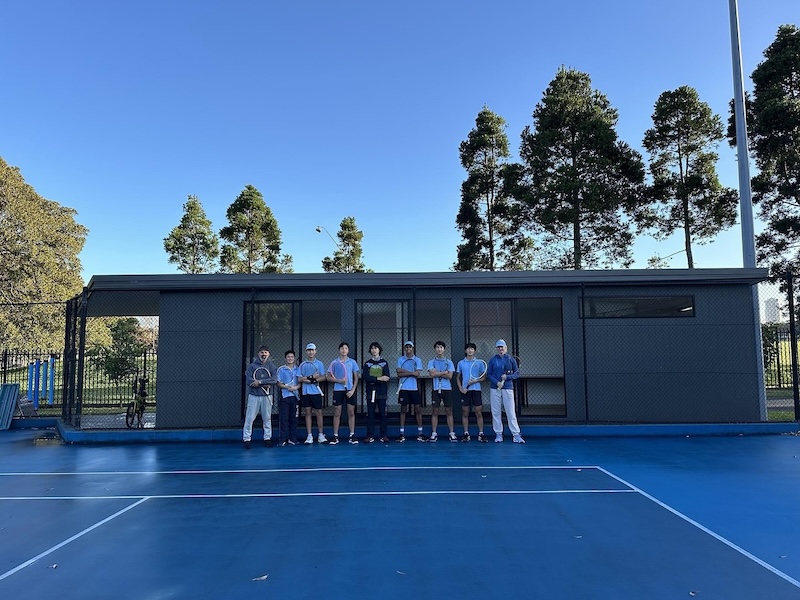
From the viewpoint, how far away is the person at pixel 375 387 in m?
8.38

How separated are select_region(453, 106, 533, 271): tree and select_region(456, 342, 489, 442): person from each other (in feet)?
37.3

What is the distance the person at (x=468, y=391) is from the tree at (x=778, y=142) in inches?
456

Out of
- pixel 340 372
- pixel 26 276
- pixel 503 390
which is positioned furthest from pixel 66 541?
pixel 26 276

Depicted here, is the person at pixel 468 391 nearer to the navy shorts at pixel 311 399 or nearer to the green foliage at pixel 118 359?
the navy shorts at pixel 311 399

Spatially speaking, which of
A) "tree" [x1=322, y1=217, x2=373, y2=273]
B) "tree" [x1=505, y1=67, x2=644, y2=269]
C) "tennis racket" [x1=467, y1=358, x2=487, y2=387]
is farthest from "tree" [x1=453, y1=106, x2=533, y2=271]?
"tennis racket" [x1=467, y1=358, x2=487, y2=387]

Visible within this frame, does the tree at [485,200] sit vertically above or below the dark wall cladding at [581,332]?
above

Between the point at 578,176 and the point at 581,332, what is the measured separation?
10060 mm

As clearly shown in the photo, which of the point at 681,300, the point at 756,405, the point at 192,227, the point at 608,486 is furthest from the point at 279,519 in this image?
the point at 192,227

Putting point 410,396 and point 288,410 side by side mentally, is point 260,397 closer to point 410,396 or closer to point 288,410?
point 288,410

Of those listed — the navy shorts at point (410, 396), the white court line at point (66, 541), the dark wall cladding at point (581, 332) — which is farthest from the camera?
the dark wall cladding at point (581, 332)

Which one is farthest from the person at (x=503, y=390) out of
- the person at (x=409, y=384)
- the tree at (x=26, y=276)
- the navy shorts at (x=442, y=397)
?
the tree at (x=26, y=276)

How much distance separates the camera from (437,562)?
3578mm

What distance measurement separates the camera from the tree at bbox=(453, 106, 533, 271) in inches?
765

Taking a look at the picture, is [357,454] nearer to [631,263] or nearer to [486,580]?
[486,580]
